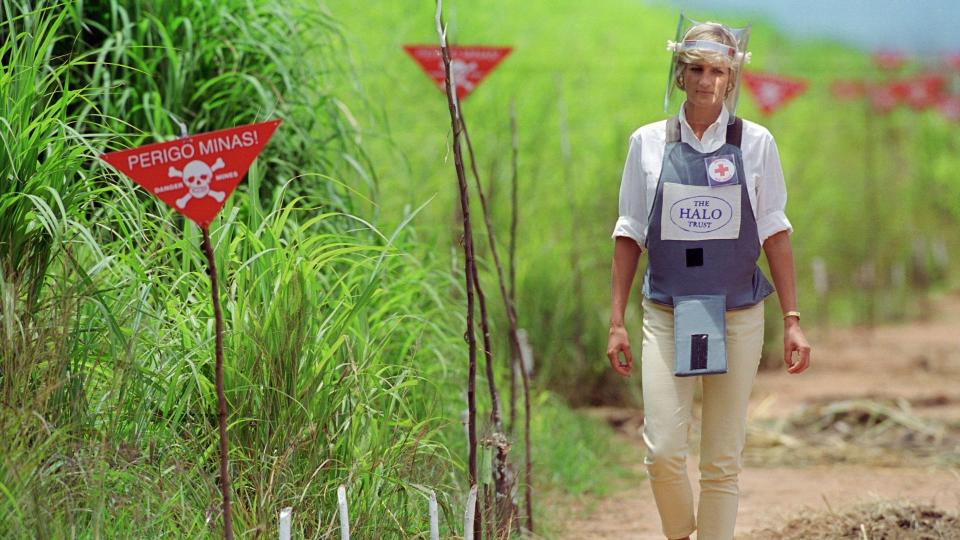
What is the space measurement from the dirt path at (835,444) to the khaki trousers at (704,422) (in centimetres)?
95

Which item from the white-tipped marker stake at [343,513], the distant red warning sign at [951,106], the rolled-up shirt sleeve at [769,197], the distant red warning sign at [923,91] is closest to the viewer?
the white-tipped marker stake at [343,513]

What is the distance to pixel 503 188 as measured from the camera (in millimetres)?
7207

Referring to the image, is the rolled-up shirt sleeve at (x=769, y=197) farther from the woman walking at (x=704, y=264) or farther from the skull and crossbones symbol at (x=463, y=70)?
the skull and crossbones symbol at (x=463, y=70)

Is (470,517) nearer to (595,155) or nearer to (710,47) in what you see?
(710,47)

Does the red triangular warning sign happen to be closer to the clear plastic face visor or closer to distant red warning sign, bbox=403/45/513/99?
distant red warning sign, bbox=403/45/513/99

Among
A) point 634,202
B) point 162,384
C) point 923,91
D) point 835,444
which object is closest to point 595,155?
point 835,444

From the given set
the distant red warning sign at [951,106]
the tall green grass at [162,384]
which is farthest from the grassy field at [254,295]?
the distant red warning sign at [951,106]

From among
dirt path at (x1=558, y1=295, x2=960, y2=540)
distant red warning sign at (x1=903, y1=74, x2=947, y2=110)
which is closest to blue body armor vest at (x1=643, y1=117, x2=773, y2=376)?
dirt path at (x1=558, y1=295, x2=960, y2=540)

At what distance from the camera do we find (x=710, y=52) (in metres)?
3.26

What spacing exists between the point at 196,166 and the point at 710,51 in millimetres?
1306

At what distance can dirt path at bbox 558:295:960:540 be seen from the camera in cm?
485

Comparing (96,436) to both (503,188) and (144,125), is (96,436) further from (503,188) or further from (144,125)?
(503,188)

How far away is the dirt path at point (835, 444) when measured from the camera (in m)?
4.85

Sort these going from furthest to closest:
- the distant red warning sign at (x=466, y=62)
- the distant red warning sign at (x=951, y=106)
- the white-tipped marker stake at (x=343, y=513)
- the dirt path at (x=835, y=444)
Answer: the distant red warning sign at (x=951, y=106)
the distant red warning sign at (x=466, y=62)
the dirt path at (x=835, y=444)
the white-tipped marker stake at (x=343, y=513)
